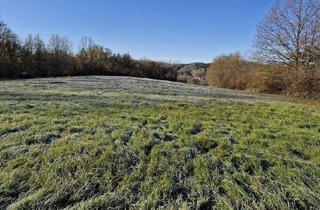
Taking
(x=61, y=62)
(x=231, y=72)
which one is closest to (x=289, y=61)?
(x=231, y=72)

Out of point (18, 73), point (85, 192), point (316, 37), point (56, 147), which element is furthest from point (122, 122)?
point (18, 73)

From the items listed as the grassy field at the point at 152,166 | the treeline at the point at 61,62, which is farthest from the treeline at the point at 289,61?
the treeline at the point at 61,62

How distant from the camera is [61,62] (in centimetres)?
3594

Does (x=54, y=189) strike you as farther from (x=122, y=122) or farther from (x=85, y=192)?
(x=122, y=122)

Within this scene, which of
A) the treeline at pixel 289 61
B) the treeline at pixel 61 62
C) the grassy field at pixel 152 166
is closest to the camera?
the grassy field at pixel 152 166

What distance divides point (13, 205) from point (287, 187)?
11.0 ft

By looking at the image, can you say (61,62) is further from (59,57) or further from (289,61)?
(289,61)

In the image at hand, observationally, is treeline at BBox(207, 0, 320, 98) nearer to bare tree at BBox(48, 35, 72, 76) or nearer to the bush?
the bush

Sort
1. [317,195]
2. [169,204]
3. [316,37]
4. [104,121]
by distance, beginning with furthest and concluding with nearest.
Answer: [316,37] → [104,121] → [317,195] → [169,204]

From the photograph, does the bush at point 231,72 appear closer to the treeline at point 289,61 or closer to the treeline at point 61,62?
the treeline at point 289,61

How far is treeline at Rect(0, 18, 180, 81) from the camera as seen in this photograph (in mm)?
29312

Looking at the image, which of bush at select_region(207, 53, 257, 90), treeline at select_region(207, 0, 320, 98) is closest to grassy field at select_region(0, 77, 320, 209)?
treeline at select_region(207, 0, 320, 98)

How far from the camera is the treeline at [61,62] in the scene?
96.2 feet

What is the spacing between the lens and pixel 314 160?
12.5 feet
